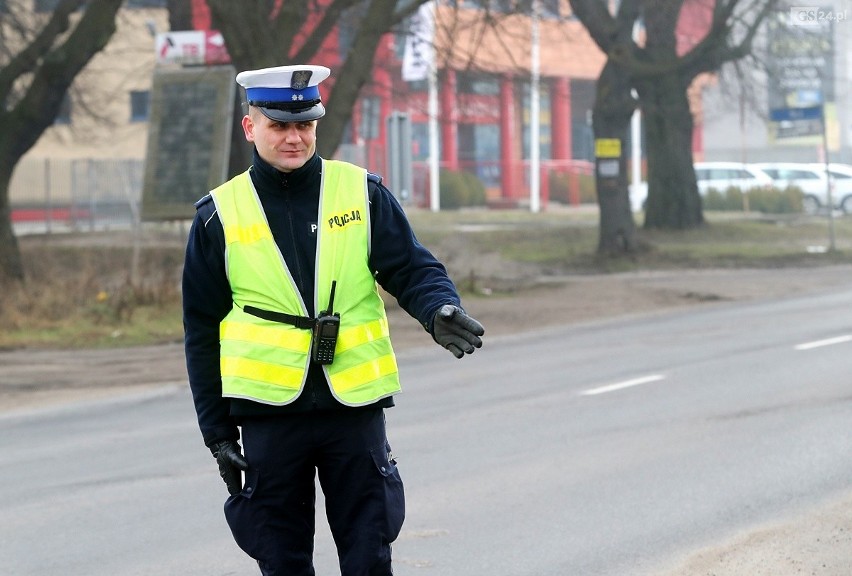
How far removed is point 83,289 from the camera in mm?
19828

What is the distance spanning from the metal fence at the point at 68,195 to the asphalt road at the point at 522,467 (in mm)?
31352

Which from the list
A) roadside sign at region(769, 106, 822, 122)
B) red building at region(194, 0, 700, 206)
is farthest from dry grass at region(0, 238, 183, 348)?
roadside sign at region(769, 106, 822, 122)

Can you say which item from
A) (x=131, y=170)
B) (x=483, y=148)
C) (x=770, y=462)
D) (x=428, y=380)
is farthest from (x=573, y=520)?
(x=483, y=148)

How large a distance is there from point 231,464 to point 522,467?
15.0ft

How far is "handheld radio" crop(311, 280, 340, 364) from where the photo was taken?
164 inches

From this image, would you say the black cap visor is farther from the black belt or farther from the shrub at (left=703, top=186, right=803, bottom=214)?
the shrub at (left=703, top=186, right=803, bottom=214)

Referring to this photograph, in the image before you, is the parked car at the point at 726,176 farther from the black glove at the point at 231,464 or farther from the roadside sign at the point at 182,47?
the black glove at the point at 231,464

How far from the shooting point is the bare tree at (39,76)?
21953mm

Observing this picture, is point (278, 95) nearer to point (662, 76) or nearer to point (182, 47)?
point (182, 47)

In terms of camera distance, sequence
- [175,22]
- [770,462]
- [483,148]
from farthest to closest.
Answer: [483,148] < [175,22] < [770,462]

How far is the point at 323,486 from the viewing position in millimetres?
4312

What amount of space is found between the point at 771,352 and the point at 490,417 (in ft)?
14.1

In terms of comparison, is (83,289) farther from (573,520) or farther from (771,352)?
(573,520)

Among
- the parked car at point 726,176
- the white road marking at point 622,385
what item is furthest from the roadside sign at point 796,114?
the white road marking at point 622,385
